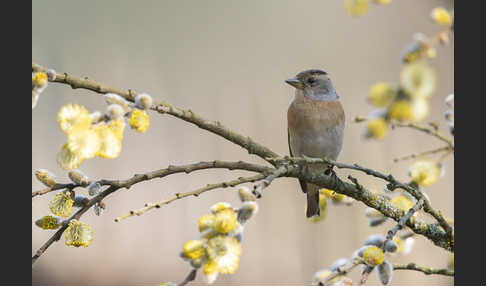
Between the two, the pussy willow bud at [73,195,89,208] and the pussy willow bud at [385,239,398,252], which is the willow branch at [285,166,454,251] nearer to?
the pussy willow bud at [385,239,398,252]

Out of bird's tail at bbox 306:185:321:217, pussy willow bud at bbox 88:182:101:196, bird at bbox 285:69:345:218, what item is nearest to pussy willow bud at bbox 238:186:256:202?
pussy willow bud at bbox 88:182:101:196

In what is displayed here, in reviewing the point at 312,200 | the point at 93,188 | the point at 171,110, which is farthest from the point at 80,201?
the point at 312,200

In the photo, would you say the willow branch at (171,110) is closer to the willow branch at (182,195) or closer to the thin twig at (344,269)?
the willow branch at (182,195)

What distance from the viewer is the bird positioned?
133 cm

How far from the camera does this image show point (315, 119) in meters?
1.33

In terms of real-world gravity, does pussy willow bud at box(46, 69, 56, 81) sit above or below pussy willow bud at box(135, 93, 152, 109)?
above

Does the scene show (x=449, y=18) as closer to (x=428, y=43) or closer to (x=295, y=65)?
(x=428, y=43)

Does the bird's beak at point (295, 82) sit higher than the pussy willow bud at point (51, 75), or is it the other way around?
the bird's beak at point (295, 82)

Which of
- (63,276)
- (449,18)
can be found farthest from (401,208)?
(63,276)

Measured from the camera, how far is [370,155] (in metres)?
1.42

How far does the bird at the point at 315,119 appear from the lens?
133 cm

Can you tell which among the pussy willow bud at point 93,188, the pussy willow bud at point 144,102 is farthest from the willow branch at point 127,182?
the pussy willow bud at point 144,102

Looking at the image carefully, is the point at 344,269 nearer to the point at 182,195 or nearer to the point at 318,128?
the point at 182,195

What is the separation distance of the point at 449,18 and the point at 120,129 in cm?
32
